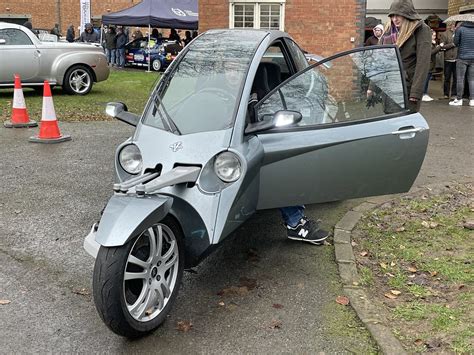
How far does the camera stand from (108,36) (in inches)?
939

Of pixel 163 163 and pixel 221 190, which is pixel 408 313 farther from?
pixel 163 163

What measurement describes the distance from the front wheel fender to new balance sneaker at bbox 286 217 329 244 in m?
1.68

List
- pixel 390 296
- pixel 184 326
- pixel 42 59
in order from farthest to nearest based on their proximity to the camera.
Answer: pixel 42 59, pixel 390 296, pixel 184 326

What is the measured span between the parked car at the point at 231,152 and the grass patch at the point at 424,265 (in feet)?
1.86

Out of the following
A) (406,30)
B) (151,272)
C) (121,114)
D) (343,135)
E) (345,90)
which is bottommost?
(151,272)

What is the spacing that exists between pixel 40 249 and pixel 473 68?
36.3 ft

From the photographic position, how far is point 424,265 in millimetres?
4395

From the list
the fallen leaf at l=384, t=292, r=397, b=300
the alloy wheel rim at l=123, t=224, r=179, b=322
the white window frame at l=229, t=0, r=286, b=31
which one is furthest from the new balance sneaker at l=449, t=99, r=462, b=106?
the alloy wheel rim at l=123, t=224, r=179, b=322

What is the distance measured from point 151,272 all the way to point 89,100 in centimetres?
1030

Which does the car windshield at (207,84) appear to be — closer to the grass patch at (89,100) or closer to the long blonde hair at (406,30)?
the long blonde hair at (406,30)

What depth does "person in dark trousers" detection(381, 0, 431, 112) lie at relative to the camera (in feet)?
18.6

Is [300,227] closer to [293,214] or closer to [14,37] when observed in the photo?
[293,214]

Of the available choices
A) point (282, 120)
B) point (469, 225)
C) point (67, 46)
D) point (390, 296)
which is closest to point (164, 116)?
point (282, 120)

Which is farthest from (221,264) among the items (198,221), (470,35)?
(470,35)
